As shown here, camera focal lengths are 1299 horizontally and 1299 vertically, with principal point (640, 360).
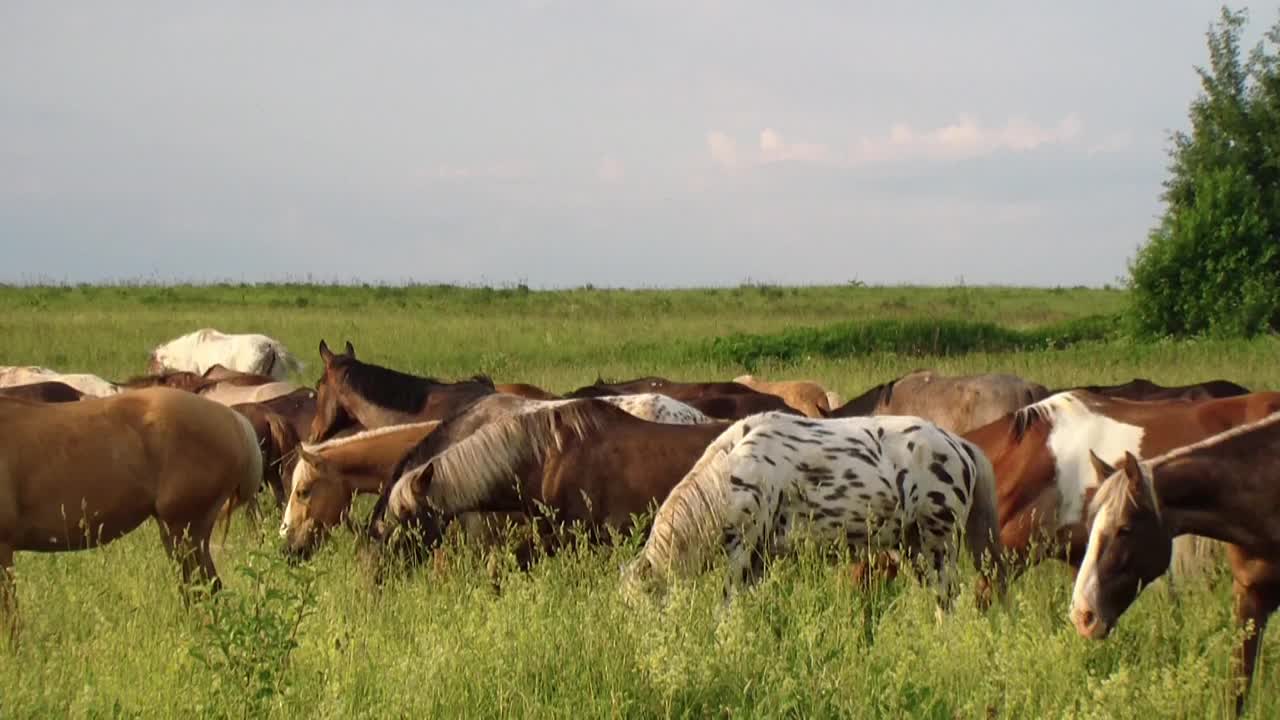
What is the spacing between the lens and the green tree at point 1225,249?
3041 cm

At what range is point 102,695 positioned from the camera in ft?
16.3

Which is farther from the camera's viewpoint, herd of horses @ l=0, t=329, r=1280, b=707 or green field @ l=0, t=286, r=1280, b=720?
herd of horses @ l=0, t=329, r=1280, b=707

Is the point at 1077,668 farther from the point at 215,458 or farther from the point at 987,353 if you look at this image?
the point at 987,353

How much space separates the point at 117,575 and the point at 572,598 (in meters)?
2.75

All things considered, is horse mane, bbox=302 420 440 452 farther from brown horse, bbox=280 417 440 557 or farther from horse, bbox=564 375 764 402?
horse, bbox=564 375 764 402

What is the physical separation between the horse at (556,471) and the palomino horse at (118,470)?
101 cm

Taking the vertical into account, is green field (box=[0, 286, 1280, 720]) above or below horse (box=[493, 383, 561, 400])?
below

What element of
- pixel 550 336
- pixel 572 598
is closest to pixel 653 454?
pixel 572 598

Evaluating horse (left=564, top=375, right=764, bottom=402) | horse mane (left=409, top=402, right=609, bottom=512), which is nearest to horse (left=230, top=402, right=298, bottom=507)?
horse (left=564, top=375, right=764, bottom=402)

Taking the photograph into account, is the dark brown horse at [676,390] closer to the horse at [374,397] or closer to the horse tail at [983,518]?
the horse at [374,397]

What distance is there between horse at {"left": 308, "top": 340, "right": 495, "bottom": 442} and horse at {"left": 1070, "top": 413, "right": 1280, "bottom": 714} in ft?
22.2

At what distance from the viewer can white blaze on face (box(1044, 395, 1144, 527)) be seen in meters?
7.34

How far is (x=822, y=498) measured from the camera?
249 inches

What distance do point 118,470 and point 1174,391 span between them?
7.96 metres
